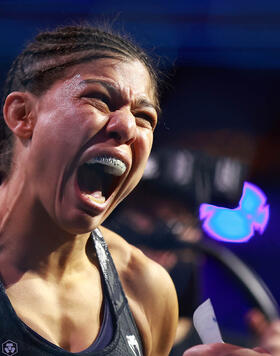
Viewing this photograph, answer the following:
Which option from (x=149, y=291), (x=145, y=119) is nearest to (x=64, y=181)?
(x=145, y=119)

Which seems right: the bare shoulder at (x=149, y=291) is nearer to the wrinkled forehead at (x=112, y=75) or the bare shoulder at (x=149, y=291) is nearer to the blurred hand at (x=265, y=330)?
the blurred hand at (x=265, y=330)

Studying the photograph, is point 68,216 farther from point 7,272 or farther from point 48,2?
point 48,2

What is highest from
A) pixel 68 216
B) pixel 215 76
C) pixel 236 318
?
pixel 215 76

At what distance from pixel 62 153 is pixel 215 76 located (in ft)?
1.18

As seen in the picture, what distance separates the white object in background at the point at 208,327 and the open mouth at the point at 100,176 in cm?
21

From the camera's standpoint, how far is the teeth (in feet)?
2.24

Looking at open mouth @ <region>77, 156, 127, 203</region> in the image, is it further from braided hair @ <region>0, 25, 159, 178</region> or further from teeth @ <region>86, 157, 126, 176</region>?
braided hair @ <region>0, 25, 159, 178</region>

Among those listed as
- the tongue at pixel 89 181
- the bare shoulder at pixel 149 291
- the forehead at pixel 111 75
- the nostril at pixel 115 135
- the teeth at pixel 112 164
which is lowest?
the bare shoulder at pixel 149 291

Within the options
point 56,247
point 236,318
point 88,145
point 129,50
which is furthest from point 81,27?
point 236,318

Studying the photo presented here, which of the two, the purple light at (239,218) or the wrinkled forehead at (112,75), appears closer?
the wrinkled forehead at (112,75)

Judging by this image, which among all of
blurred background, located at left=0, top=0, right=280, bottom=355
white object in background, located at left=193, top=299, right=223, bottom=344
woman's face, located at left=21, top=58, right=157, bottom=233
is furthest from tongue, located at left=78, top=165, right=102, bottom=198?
white object in background, located at left=193, top=299, right=223, bottom=344

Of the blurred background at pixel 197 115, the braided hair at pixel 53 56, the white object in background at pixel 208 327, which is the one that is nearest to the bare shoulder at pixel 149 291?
the blurred background at pixel 197 115

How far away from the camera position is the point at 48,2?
32.5 inches

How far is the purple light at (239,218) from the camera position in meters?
0.84
